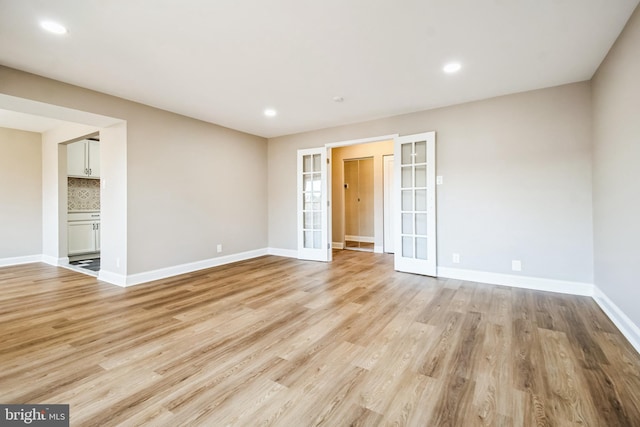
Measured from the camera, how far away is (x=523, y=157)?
144 inches

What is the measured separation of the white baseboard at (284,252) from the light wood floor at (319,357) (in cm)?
225

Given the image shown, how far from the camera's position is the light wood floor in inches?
60.2

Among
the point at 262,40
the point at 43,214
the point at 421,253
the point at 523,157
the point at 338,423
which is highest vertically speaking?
the point at 262,40

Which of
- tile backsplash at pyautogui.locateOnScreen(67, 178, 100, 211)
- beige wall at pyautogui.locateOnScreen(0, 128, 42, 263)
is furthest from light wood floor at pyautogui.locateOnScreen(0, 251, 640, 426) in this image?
tile backsplash at pyautogui.locateOnScreen(67, 178, 100, 211)

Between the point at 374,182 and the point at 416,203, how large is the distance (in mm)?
2302

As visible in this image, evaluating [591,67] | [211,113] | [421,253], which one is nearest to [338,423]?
[421,253]

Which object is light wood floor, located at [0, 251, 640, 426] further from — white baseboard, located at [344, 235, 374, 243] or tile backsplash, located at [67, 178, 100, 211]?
white baseboard, located at [344, 235, 374, 243]

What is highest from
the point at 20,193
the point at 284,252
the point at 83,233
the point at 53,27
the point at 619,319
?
the point at 53,27

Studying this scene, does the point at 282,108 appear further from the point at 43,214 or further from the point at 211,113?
the point at 43,214

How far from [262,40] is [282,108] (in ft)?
5.84

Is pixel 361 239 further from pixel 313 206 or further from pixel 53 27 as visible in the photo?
pixel 53 27

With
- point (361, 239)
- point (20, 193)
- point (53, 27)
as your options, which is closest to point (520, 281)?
point (361, 239)

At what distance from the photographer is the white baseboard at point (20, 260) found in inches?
202

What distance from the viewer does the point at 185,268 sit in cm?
461
